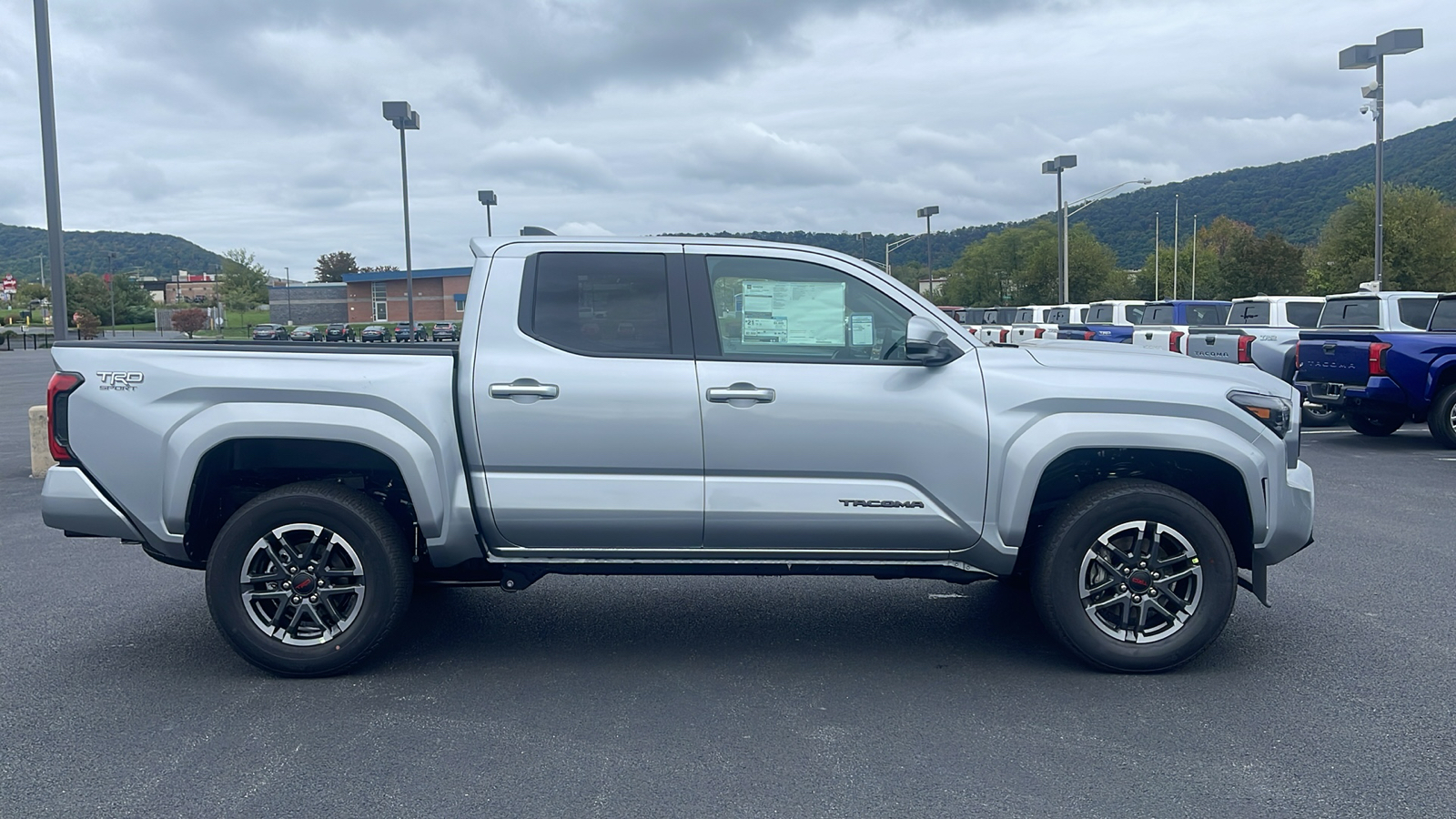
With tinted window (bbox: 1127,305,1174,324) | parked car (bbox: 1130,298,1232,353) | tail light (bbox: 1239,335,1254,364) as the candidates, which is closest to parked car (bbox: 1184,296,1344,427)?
tail light (bbox: 1239,335,1254,364)

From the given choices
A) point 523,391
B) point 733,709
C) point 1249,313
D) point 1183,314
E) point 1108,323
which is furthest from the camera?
point 1108,323

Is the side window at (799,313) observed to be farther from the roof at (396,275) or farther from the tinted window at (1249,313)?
the roof at (396,275)

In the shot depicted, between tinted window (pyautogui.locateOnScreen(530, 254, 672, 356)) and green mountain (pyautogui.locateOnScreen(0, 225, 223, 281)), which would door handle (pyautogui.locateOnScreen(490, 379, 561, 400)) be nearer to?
tinted window (pyautogui.locateOnScreen(530, 254, 672, 356))

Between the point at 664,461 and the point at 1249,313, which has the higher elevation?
the point at 1249,313

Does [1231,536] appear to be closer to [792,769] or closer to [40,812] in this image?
[792,769]

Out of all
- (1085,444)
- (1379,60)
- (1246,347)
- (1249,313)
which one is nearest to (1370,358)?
(1246,347)

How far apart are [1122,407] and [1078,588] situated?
2.67ft

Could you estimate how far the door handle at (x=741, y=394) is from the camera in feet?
16.0

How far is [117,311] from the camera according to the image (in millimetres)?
111000

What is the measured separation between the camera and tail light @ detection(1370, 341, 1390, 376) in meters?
12.6

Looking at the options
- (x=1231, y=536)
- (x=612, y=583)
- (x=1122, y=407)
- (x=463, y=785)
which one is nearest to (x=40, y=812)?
(x=463, y=785)

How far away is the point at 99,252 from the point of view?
154875mm

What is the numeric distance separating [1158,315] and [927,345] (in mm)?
21637

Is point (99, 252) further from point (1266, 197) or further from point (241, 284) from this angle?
point (1266, 197)
